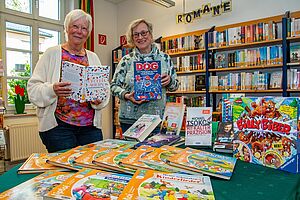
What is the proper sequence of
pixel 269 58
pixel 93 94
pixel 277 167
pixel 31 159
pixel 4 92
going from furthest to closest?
pixel 4 92 → pixel 269 58 → pixel 93 94 → pixel 31 159 → pixel 277 167

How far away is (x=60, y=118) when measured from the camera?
150cm

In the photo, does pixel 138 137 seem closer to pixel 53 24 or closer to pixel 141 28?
pixel 141 28

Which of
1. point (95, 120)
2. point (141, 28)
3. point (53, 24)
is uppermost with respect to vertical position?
point (53, 24)

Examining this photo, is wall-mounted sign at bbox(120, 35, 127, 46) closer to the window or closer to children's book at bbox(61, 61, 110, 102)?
the window

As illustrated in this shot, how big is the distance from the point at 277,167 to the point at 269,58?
297 cm

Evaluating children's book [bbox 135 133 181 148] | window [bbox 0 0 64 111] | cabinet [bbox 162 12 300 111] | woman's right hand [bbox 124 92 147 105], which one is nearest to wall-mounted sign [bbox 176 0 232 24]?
cabinet [bbox 162 12 300 111]

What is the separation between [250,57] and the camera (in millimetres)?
3592

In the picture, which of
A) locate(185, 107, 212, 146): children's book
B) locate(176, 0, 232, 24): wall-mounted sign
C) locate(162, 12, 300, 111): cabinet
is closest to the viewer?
locate(185, 107, 212, 146): children's book

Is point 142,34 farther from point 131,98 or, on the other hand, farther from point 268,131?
point 268,131

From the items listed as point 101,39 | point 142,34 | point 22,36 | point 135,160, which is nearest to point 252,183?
point 135,160

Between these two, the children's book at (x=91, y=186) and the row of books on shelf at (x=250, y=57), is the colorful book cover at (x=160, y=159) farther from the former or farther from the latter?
the row of books on shelf at (x=250, y=57)

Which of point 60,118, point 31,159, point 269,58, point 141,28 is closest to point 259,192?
point 31,159

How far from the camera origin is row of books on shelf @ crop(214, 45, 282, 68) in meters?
3.38

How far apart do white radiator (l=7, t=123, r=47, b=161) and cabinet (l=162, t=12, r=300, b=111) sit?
8.66 ft
